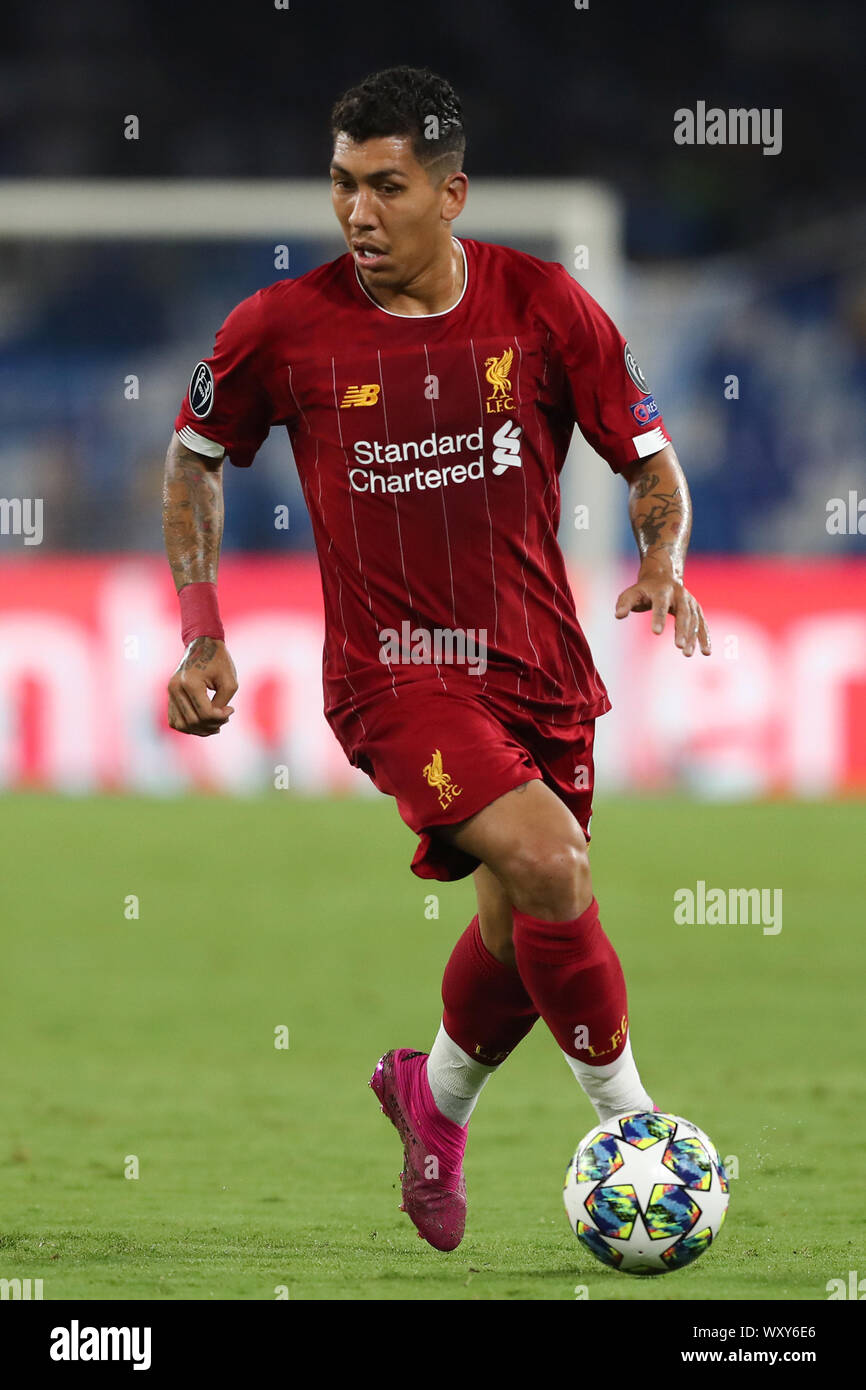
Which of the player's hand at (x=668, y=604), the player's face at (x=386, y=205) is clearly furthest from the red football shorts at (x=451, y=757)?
the player's face at (x=386, y=205)

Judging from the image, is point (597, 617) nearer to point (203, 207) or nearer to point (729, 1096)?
point (203, 207)

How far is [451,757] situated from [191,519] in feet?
2.87

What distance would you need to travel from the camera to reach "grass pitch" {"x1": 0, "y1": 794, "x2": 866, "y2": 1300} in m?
4.15

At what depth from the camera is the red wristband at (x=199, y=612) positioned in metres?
4.30

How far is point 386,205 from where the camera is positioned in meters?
4.07

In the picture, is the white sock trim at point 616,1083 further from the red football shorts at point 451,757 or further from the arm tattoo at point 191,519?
the arm tattoo at point 191,519

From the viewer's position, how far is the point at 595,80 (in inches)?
847

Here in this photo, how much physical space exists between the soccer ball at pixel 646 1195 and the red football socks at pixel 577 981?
0.17 meters

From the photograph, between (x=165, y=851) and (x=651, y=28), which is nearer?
(x=165, y=851)

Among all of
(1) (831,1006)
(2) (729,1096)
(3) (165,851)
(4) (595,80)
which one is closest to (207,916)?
(3) (165,851)

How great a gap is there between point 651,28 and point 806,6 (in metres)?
1.80
